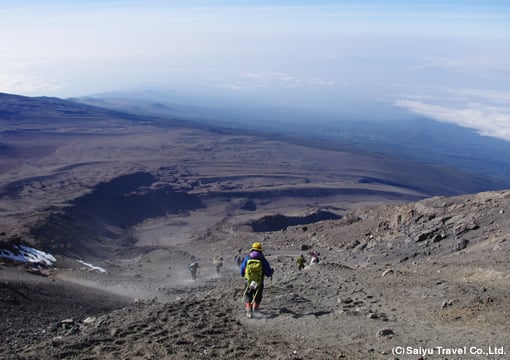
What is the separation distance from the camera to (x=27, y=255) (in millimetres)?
20750

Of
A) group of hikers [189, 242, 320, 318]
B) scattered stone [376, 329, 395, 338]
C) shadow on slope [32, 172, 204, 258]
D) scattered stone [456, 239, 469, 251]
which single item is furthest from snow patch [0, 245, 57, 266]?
scattered stone [376, 329, 395, 338]

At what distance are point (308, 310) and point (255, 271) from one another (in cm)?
125

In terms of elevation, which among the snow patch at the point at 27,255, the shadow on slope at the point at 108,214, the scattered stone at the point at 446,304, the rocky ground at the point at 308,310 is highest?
the scattered stone at the point at 446,304

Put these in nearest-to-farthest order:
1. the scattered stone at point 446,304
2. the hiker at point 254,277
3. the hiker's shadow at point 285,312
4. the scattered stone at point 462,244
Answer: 1. the scattered stone at point 446,304
2. the hiker's shadow at point 285,312
3. the hiker at point 254,277
4. the scattered stone at point 462,244

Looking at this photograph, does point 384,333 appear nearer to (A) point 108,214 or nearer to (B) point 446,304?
(B) point 446,304

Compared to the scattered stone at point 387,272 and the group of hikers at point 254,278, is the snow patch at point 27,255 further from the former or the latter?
the scattered stone at point 387,272

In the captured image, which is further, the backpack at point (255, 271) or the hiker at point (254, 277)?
the backpack at point (255, 271)

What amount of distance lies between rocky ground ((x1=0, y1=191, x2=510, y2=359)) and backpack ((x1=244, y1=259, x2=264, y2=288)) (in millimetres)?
642

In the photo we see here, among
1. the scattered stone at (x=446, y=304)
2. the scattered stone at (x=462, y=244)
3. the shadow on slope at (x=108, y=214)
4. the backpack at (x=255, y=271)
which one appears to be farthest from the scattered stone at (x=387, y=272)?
the shadow on slope at (x=108, y=214)

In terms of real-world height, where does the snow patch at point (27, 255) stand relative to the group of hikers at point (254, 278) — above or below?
below

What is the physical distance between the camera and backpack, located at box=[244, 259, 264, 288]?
9851 mm

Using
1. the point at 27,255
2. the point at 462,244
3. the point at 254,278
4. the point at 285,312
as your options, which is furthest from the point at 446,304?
the point at 27,255

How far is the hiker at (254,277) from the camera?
384 inches

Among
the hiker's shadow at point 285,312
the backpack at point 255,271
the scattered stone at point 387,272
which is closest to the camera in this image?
the hiker's shadow at point 285,312
